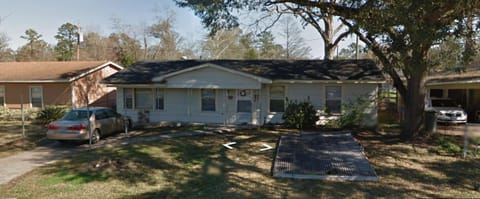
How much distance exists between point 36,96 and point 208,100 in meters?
13.2

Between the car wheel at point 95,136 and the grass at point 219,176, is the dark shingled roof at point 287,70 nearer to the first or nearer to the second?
the car wheel at point 95,136

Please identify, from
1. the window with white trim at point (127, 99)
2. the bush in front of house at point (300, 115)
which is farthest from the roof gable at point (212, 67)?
the window with white trim at point (127, 99)

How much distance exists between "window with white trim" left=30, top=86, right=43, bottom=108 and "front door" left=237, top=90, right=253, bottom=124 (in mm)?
14471

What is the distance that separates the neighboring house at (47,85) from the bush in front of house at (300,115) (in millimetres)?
14738

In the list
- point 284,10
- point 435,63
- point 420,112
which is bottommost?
point 420,112

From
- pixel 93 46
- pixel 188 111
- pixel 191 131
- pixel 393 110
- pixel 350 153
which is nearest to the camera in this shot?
pixel 350 153

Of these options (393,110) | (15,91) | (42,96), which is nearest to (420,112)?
(393,110)

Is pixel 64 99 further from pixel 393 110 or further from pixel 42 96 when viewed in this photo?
pixel 393 110

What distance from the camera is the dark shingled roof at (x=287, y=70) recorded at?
16.4 meters

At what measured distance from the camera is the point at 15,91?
2273 centimetres

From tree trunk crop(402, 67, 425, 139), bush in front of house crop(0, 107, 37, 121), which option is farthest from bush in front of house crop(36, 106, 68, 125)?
tree trunk crop(402, 67, 425, 139)

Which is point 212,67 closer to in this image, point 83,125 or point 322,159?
point 83,125

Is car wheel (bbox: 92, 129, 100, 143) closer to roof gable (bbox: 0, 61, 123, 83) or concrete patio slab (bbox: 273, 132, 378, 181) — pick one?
concrete patio slab (bbox: 273, 132, 378, 181)

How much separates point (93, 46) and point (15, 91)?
31.7 metres
